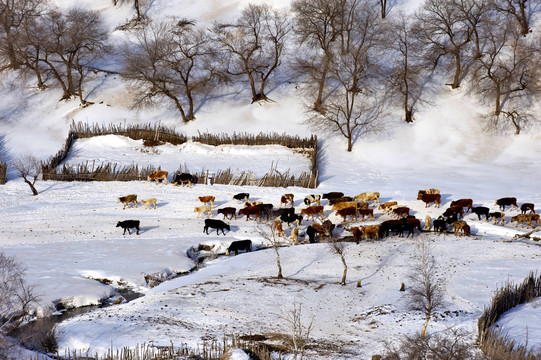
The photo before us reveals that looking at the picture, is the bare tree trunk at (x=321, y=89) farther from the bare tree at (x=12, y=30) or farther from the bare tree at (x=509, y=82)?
the bare tree at (x=12, y=30)

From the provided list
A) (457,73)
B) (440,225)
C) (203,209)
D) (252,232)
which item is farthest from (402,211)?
(457,73)

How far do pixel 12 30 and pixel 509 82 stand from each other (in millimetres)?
44936

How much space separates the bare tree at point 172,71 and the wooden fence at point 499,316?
3125cm

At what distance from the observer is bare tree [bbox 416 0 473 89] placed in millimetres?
43406

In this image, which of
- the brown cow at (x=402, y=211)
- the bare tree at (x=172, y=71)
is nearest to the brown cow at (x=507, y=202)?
the brown cow at (x=402, y=211)

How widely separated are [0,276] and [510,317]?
1631 cm

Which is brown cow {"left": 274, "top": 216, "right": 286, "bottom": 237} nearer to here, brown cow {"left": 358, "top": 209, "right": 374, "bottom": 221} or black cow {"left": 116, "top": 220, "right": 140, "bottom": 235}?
brown cow {"left": 358, "top": 209, "right": 374, "bottom": 221}

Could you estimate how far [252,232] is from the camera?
2627cm

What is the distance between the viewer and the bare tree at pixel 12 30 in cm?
4566

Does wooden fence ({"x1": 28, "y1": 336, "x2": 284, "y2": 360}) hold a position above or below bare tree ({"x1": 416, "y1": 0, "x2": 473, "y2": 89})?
below

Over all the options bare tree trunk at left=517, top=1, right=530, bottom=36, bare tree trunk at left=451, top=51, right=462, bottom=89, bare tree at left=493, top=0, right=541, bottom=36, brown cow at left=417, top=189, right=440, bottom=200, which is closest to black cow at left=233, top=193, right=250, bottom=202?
brown cow at left=417, top=189, right=440, bottom=200

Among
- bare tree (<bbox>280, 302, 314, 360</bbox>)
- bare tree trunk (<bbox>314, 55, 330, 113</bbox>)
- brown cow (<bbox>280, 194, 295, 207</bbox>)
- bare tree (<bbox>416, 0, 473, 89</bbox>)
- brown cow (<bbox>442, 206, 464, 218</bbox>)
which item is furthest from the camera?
bare tree (<bbox>416, 0, 473, 89</bbox>)

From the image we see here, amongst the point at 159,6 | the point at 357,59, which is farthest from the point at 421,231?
the point at 159,6

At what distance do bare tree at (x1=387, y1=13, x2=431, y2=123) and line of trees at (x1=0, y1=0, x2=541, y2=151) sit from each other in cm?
10
